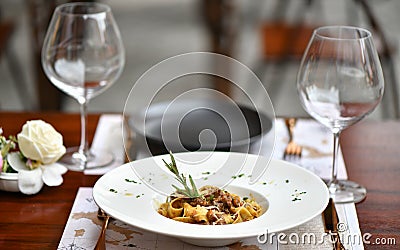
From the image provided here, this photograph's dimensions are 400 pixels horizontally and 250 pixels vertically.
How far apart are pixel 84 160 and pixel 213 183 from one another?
304mm

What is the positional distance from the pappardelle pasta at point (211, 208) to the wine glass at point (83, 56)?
0.31 meters

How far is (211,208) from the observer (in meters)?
0.96

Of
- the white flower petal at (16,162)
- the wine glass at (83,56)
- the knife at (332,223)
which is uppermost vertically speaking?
the wine glass at (83,56)

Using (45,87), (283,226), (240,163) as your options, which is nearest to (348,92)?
(240,163)

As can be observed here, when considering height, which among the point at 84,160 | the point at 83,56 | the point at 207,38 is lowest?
the point at 207,38

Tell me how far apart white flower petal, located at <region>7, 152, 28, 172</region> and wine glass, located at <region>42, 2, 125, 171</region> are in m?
0.12

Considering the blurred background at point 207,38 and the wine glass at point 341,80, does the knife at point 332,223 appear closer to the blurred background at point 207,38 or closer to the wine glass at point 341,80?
the wine glass at point 341,80

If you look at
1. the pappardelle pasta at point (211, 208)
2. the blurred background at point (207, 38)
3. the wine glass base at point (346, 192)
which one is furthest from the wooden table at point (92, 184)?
the blurred background at point (207, 38)

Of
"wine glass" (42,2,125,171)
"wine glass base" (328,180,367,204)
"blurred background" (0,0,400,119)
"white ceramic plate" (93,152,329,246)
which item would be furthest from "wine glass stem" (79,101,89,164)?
"blurred background" (0,0,400,119)

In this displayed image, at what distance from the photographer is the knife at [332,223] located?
944mm

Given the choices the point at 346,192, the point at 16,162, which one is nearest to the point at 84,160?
the point at 16,162

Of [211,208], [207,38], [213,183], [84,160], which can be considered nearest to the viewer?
[211,208]

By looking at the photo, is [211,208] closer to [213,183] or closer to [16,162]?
[213,183]

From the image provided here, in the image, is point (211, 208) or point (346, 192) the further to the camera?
point (346, 192)
